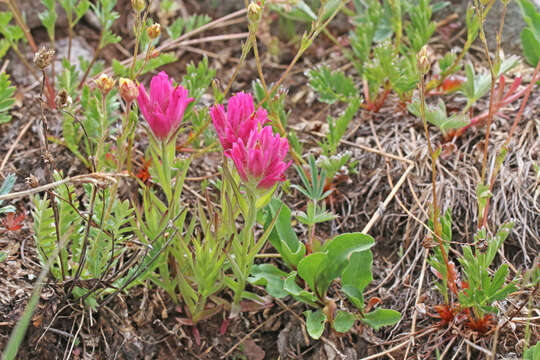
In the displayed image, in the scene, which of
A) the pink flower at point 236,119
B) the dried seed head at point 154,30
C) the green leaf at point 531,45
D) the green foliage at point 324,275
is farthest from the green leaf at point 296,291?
the green leaf at point 531,45

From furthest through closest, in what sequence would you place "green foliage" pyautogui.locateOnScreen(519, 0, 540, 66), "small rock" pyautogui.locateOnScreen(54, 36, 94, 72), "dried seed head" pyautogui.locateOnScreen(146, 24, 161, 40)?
"small rock" pyautogui.locateOnScreen(54, 36, 94, 72), "green foliage" pyautogui.locateOnScreen(519, 0, 540, 66), "dried seed head" pyautogui.locateOnScreen(146, 24, 161, 40)

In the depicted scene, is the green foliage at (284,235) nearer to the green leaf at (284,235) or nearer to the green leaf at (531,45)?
the green leaf at (284,235)

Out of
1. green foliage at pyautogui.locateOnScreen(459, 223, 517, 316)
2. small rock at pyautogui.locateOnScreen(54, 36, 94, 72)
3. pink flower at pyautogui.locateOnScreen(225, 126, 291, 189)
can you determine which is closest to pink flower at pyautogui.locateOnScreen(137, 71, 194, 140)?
pink flower at pyautogui.locateOnScreen(225, 126, 291, 189)

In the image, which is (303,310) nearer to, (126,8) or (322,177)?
(322,177)

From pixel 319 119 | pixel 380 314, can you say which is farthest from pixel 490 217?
pixel 319 119

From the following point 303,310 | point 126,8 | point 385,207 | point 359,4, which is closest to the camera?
point 303,310

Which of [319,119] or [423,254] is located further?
[319,119]

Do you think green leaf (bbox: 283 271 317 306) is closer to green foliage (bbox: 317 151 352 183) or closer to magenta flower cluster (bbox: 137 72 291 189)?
magenta flower cluster (bbox: 137 72 291 189)

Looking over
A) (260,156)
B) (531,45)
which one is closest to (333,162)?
(260,156)
